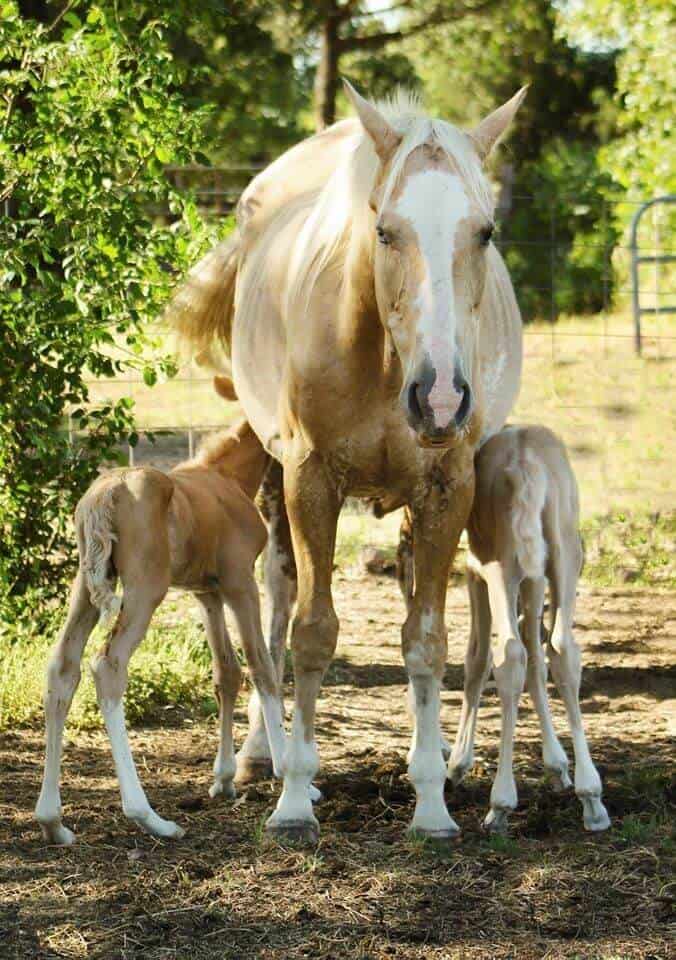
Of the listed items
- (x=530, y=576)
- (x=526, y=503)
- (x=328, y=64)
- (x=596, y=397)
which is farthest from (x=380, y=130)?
(x=328, y=64)

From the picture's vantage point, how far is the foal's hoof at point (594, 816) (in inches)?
188

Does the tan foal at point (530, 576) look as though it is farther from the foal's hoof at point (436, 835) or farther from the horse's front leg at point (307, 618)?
the horse's front leg at point (307, 618)

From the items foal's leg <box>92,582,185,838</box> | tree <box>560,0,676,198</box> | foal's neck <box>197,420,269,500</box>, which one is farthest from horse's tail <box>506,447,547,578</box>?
tree <box>560,0,676,198</box>

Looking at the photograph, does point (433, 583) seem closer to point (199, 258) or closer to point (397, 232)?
point (397, 232)

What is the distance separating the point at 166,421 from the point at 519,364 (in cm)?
801

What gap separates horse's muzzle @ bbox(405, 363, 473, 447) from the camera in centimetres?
Answer: 391

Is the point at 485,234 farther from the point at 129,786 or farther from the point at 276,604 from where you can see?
the point at 276,604

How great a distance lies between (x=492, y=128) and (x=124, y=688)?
7.15ft

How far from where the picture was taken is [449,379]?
391 cm

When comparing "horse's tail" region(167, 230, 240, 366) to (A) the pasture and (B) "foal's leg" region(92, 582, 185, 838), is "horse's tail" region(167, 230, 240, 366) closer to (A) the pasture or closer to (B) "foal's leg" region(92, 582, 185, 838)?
(A) the pasture

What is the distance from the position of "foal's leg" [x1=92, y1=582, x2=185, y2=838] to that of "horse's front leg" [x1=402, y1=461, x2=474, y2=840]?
82 cm

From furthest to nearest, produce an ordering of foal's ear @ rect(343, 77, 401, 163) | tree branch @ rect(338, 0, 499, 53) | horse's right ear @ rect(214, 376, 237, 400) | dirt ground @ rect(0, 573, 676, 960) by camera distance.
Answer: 1. tree branch @ rect(338, 0, 499, 53)
2. horse's right ear @ rect(214, 376, 237, 400)
3. foal's ear @ rect(343, 77, 401, 163)
4. dirt ground @ rect(0, 573, 676, 960)

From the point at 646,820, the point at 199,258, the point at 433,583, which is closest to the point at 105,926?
the point at 433,583

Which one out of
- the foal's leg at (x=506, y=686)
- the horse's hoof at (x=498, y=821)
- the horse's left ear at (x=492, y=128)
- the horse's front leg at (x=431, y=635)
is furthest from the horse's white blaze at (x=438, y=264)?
the horse's hoof at (x=498, y=821)
